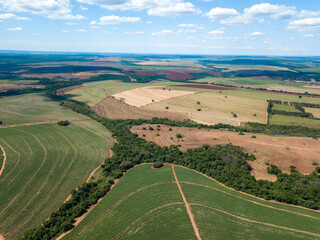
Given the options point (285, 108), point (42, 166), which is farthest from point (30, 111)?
point (285, 108)

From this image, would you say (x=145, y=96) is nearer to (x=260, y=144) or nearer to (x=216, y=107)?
(x=216, y=107)

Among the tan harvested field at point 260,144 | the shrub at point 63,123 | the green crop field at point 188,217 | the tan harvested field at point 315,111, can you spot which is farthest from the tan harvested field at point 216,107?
the green crop field at point 188,217

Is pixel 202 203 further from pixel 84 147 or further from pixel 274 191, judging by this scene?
pixel 84 147

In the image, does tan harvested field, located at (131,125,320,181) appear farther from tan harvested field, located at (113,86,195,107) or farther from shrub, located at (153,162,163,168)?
tan harvested field, located at (113,86,195,107)

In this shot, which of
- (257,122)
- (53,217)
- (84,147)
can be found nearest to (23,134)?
(84,147)

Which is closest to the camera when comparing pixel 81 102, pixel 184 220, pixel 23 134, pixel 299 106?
pixel 184 220

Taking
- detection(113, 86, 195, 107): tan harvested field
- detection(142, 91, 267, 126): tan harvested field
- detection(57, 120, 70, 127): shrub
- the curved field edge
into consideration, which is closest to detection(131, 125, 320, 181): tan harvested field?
detection(142, 91, 267, 126): tan harvested field
